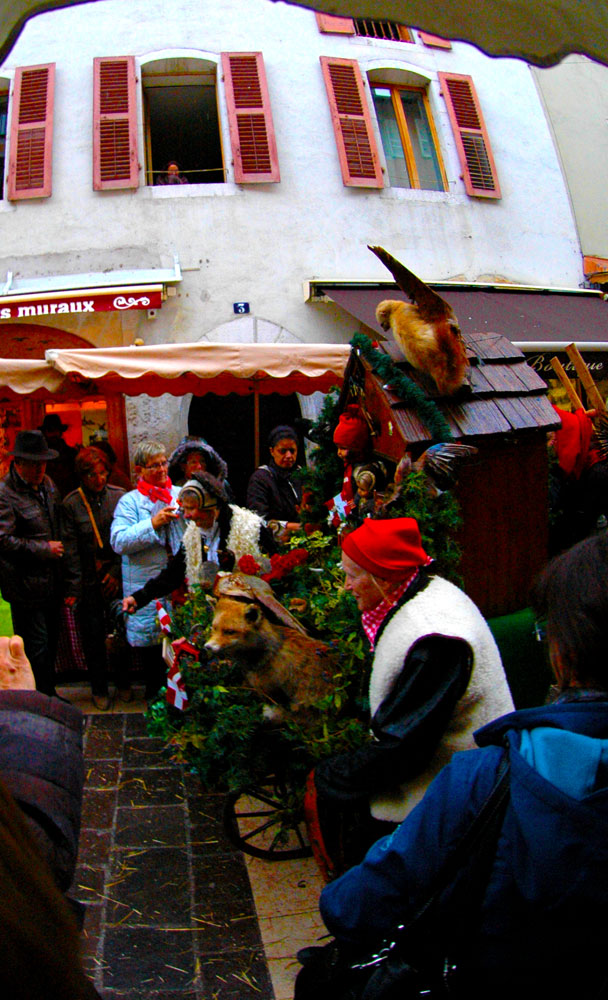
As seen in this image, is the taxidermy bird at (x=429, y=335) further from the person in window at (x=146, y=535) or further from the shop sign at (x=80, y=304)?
the shop sign at (x=80, y=304)

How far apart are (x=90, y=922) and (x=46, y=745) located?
7.46 feet

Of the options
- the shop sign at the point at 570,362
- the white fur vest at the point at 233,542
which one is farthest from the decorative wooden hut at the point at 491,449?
the shop sign at the point at 570,362

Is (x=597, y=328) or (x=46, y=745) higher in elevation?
(x=597, y=328)

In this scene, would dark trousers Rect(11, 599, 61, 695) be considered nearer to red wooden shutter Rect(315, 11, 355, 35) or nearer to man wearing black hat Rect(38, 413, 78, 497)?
man wearing black hat Rect(38, 413, 78, 497)

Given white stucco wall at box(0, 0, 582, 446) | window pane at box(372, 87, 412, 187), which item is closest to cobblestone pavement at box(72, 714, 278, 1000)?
white stucco wall at box(0, 0, 582, 446)

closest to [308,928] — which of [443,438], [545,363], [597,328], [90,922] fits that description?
[90,922]

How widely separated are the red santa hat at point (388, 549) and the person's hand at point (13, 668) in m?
1.14

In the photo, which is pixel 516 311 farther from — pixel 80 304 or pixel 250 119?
pixel 80 304

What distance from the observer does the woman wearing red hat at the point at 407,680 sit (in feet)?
7.30

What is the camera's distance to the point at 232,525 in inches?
193

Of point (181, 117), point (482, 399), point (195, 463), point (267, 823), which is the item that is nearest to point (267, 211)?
point (181, 117)

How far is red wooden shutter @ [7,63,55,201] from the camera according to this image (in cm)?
1030

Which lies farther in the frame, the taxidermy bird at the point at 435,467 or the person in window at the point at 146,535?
the person in window at the point at 146,535

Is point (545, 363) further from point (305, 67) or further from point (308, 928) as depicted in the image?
point (308, 928)
